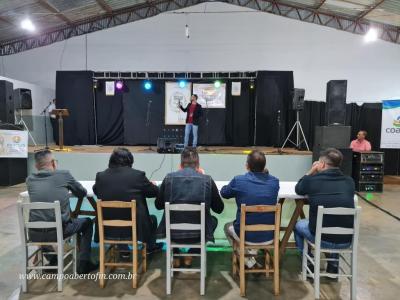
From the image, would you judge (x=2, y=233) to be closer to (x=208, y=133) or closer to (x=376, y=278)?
(x=376, y=278)

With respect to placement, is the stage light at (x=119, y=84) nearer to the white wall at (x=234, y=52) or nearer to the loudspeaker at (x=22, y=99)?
the white wall at (x=234, y=52)

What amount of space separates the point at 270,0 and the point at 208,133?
4438 mm

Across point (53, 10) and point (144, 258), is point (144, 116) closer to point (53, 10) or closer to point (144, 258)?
point (53, 10)

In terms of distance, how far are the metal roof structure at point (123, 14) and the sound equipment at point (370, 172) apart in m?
3.74

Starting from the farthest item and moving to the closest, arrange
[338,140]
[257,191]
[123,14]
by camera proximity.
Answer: [123,14] → [338,140] → [257,191]

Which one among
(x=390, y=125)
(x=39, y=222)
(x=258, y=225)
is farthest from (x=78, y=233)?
(x=390, y=125)

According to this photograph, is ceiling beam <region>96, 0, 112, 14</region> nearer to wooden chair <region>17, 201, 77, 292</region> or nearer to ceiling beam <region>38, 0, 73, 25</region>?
ceiling beam <region>38, 0, 73, 25</region>

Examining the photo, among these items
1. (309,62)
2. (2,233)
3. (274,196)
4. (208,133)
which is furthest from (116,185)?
(309,62)

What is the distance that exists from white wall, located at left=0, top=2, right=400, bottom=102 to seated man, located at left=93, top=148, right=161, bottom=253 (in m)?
7.25

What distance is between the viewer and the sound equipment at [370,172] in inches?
249

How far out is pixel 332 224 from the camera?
2.30 m

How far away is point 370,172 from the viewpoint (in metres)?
6.35

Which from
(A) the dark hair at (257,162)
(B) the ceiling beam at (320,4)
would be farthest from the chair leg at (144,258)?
(B) the ceiling beam at (320,4)

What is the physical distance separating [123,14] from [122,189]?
847 cm
